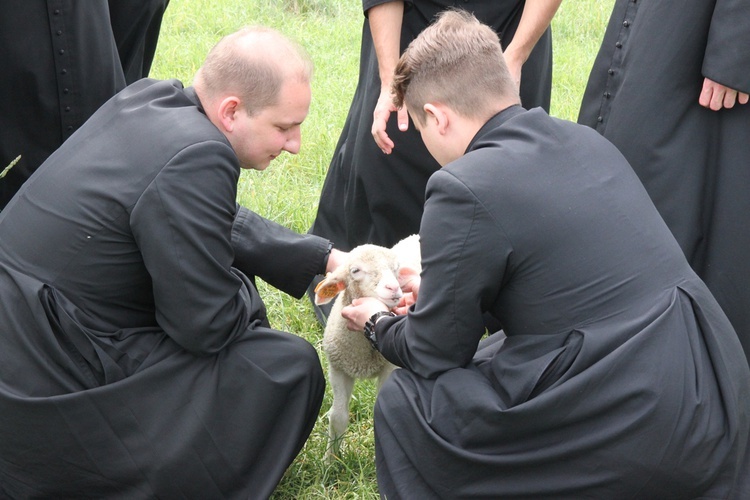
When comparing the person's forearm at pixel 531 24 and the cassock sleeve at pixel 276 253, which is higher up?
the person's forearm at pixel 531 24

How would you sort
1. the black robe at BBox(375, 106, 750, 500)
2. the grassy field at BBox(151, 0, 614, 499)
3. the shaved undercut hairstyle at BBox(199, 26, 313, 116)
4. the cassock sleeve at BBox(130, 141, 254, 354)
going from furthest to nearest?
1. the grassy field at BBox(151, 0, 614, 499)
2. the shaved undercut hairstyle at BBox(199, 26, 313, 116)
3. the cassock sleeve at BBox(130, 141, 254, 354)
4. the black robe at BBox(375, 106, 750, 500)

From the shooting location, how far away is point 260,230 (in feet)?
12.2

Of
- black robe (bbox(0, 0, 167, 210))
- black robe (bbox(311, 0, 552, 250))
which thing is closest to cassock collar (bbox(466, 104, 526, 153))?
black robe (bbox(311, 0, 552, 250))

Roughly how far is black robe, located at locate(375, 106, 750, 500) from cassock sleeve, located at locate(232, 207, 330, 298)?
0.93 metres

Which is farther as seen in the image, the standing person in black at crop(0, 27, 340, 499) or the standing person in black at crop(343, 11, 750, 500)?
the standing person in black at crop(0, 27, 340, 499)

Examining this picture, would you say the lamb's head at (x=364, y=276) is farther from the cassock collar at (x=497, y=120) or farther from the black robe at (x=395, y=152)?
the black robe at (x=395, y=152)

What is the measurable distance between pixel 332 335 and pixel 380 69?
1.32 m

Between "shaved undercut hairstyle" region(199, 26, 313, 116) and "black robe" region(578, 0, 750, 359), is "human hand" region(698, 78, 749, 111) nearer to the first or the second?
"black robe" region(578, 0, 750, 359)

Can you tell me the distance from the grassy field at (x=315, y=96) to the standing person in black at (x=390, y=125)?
546mm

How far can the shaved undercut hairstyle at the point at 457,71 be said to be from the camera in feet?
9.79

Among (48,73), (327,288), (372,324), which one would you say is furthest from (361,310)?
(48,73)

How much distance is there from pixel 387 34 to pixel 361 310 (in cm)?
149

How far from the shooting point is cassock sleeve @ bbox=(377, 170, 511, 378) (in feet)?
8.98

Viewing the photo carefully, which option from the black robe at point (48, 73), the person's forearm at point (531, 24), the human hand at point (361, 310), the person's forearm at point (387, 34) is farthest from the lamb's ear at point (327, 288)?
the black robe at point (48, 73)
